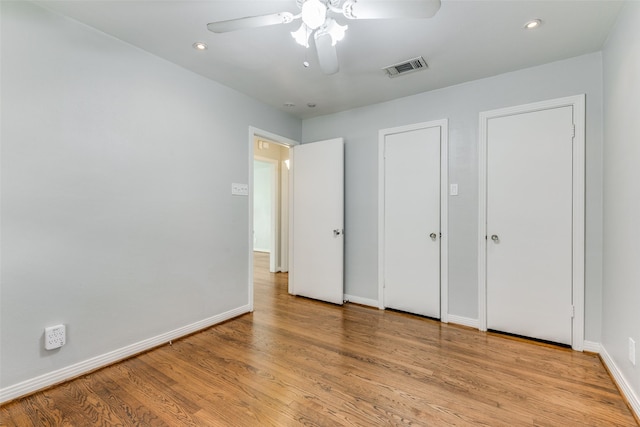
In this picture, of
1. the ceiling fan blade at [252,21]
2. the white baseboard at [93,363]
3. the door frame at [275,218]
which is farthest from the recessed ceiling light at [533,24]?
the door frame at [275,218]

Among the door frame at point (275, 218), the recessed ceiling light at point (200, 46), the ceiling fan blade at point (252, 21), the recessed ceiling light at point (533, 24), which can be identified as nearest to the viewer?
the ceiling fan blade at point (252, 21)

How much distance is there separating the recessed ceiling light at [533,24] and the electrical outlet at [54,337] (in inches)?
149

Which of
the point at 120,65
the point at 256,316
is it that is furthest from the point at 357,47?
the point at 256,316

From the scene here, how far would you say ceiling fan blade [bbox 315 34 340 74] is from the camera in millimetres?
1614

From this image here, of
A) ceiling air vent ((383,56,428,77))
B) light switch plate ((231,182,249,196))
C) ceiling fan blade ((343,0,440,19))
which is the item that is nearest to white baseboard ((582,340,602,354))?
ceiling air vent ((383,56,428,77))

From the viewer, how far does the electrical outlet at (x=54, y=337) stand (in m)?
1.87

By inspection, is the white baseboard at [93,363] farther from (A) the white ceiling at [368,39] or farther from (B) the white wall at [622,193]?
(B) the white wall at [622,193]

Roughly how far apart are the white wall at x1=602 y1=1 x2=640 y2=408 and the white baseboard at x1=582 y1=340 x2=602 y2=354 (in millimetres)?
119

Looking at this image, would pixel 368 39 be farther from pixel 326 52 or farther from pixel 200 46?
pixel 200 46

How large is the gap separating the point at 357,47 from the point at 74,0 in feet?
6.16

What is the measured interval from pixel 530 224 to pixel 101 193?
11.5ft

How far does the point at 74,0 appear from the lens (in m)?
1.80

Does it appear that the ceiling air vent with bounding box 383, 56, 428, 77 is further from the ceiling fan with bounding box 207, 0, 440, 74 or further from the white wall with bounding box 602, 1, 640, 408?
→ the white wall with bounding box 602, 1, 640, 408

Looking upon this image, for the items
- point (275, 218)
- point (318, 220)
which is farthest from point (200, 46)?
point (275, 218)
